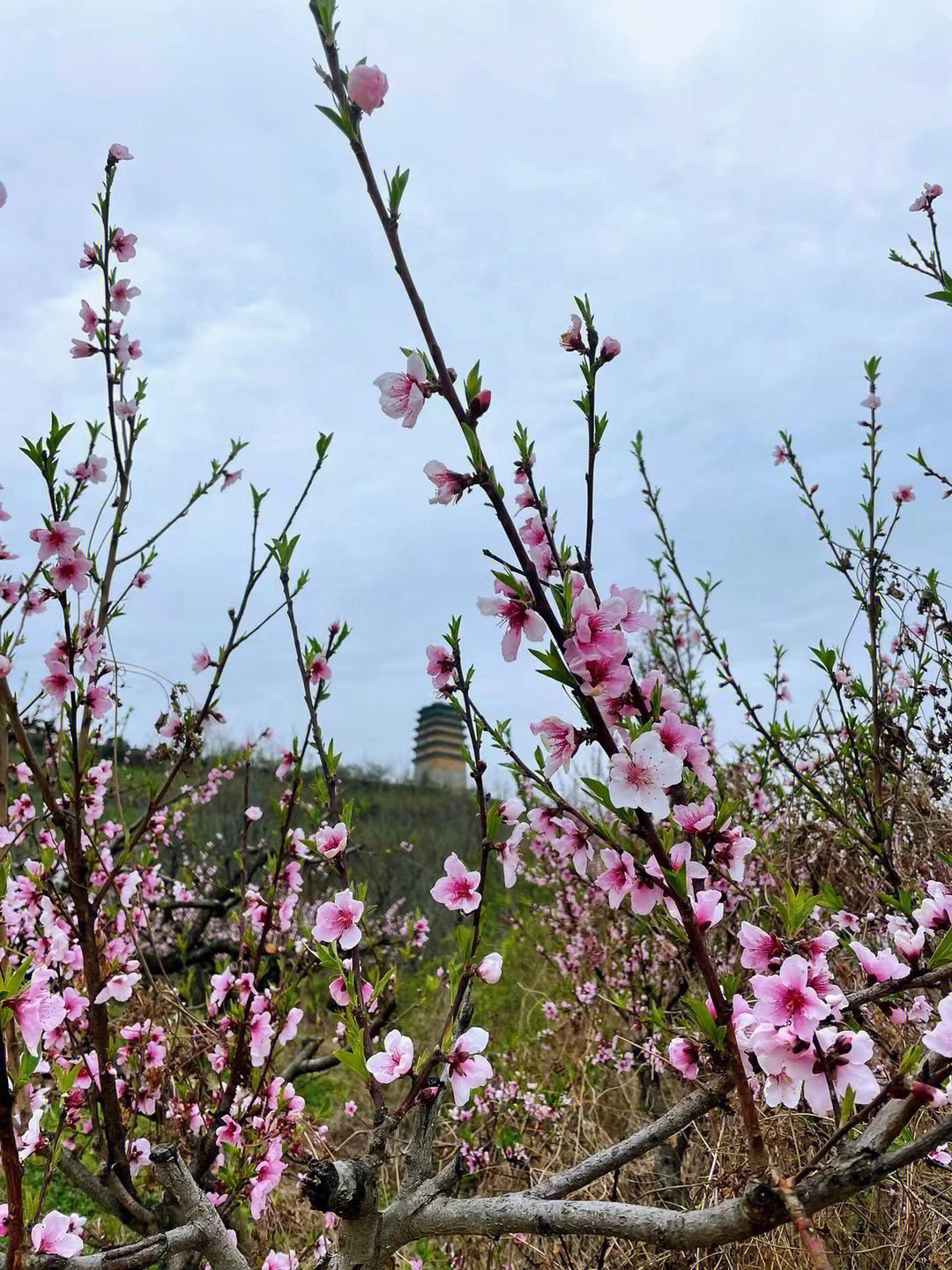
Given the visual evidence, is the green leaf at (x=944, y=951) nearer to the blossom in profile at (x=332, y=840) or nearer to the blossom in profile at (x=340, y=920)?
the blossom in profile at (x=340, y=920)

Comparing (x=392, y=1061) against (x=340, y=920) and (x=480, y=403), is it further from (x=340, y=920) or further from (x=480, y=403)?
(x=480, y=403)

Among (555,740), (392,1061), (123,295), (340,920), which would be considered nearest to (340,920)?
(340,920)

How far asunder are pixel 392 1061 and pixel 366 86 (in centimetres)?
180

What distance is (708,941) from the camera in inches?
163

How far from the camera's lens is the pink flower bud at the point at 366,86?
132cm

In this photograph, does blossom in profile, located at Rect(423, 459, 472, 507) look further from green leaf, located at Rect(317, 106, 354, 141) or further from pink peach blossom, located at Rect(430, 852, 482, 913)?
pink peach blossom, located at Rect(430, 852, 482, 913)

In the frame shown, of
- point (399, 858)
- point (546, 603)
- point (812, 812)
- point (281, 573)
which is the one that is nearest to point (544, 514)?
point (546, 603)

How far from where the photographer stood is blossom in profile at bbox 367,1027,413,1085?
1679 millimetres

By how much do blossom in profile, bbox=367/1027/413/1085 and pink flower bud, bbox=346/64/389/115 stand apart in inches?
66.8

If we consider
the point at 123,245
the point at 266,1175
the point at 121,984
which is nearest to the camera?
the point at 266,1175

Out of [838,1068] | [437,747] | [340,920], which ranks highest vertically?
[437,747]

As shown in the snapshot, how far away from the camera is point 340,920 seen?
6.68 ft

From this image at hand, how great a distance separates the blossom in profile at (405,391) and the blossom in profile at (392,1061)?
1.22 m

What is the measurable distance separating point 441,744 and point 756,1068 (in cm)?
2376
